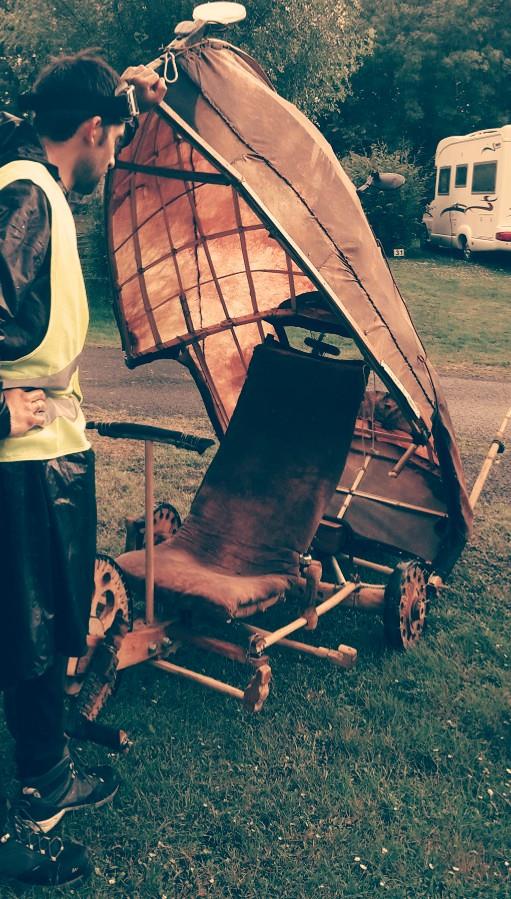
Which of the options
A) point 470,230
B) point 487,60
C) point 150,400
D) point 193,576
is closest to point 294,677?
point 193,576

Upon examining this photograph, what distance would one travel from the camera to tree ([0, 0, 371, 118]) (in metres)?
15.2

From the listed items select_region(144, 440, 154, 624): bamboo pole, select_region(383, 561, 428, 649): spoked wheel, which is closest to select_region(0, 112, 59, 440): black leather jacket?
select_region(144, 440, 154, 624): bamboo pole

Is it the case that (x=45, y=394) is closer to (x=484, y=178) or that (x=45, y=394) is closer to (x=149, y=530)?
(x=149, y=530)

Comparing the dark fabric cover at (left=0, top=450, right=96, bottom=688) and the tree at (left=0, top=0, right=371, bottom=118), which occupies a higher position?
the tree at (left=0, top=0, right=371, bottom=118)

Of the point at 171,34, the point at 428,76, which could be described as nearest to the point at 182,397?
the point at 171,34

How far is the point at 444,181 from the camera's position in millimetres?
21734

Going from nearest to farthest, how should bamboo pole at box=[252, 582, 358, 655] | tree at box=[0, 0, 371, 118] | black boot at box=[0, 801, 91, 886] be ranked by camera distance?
1. black boot at box=[0, 801, 91, 886]
2. bamboo pole at box=[252, 582, 358, 655]
3. tree at box=[0, 0, 371, 118]

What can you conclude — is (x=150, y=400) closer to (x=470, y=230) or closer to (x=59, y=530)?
(x=59, y=530)

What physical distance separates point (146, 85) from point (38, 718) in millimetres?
2209

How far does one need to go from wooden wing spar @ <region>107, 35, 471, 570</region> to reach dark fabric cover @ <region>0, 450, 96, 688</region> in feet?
4.58

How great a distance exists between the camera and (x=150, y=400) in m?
9.30

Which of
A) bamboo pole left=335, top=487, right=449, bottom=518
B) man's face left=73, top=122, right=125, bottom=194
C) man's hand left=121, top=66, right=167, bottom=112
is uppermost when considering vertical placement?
man's hand left=121, top=66, right=167, bottom=112

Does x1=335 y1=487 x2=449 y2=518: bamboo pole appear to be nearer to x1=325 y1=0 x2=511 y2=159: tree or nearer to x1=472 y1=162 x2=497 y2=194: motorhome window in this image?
x1=472 y1=162 x2=497 y2=194: motorhome window

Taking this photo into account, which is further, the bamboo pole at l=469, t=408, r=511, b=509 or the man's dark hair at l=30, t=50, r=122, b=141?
the bamboo pole at l=469, t=408, r=511, b=509
